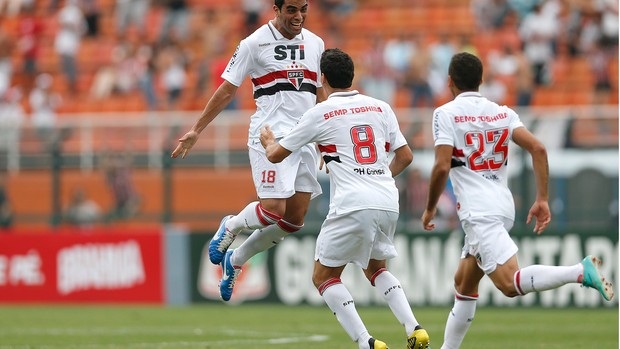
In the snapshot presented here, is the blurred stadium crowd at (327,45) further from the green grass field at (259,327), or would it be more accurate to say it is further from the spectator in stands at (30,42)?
the green grass field at (259,327)

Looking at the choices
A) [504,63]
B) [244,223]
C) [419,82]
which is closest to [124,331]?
[244,223]

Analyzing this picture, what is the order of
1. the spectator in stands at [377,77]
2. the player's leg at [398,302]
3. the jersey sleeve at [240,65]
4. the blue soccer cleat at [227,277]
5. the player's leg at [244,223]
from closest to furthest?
the player's leg at [398,302]
the jersey sleeve at [240,65]
the player's leg at [244,223]
the blue soccer cleat at [227,277]
the spectator in stands at [377,77]

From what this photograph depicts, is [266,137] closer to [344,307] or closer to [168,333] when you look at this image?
[344,307]

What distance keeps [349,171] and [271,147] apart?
65cm

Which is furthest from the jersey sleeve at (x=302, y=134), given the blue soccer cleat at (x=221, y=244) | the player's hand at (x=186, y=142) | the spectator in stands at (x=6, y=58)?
the spectator in stands at (x=6, y=58)

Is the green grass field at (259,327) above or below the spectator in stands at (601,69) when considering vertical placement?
below

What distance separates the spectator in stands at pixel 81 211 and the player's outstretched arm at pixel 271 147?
1140 cm

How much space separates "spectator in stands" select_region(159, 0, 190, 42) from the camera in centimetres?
2775

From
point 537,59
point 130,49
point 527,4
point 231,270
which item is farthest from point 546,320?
point 130,49

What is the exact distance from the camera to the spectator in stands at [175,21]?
27750 millimetres

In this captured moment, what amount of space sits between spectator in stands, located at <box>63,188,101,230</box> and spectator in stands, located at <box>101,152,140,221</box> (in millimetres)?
288

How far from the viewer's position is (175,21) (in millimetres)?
28125

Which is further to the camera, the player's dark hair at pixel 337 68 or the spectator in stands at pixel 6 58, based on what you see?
the spectator in stands at pixel 6 58

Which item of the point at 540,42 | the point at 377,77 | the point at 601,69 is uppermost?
the point at 540,42
